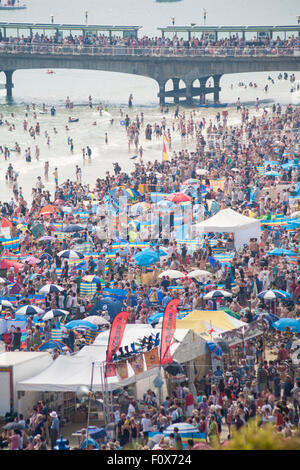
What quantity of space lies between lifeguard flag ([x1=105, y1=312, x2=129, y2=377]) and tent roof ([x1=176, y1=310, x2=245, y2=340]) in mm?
2206

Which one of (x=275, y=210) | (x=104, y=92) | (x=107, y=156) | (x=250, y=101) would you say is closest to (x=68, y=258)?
(x=275, y=210)

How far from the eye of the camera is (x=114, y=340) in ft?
48.5

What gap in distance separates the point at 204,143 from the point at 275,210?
1750cm

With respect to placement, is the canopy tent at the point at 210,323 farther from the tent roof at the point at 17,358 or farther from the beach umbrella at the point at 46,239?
the beach umbrella at the point at 46,239

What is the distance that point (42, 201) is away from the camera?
3456cm

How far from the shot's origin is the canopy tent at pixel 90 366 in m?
14.8

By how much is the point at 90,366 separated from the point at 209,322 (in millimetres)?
2932

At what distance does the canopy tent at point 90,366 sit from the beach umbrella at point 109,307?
2.57 metres

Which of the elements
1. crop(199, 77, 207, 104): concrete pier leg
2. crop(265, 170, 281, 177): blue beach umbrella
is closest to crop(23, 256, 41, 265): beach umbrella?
crop(265, 170, 281, 177): blue beach umbrella

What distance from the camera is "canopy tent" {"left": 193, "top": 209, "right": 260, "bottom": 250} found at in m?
24.2

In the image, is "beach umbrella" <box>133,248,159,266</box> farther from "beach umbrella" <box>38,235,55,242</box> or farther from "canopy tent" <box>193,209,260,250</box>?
"beach umbrella" <box>38,235,55,242</box>

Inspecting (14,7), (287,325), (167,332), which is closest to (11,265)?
(287,325)

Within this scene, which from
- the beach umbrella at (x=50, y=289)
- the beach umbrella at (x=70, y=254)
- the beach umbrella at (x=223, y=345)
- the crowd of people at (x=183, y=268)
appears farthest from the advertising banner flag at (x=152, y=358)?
the beach umbrella at (x=70, y=254)

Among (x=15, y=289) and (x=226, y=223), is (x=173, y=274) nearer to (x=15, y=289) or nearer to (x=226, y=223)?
(x=226, y=223)
